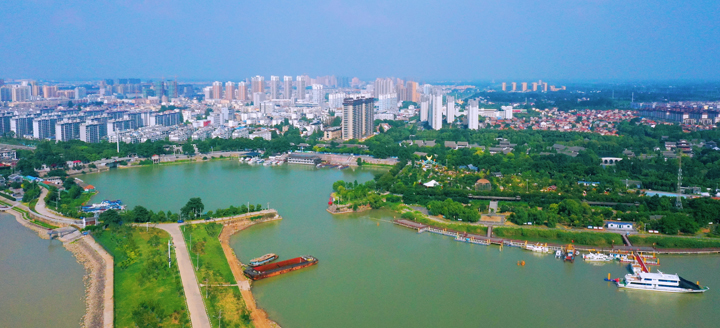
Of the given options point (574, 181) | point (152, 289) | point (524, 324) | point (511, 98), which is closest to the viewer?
point (524, 324)

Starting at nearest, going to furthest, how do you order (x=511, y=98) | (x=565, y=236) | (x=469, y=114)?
(x=565, y=236), (x=469, y=114), (x=511, y=98)

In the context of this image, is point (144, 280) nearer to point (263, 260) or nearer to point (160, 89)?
point (263, 260)

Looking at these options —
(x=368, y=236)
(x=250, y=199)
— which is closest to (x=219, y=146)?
(x=250, y=199)

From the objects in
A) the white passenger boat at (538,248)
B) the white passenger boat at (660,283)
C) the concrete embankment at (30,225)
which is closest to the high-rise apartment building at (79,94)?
the concrete embankment at (30,225)

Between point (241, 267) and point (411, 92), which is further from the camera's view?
point (411, 92)

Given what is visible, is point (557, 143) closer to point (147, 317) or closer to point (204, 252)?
point (204, 252)

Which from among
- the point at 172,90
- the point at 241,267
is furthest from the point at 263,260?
the point at 172,90
